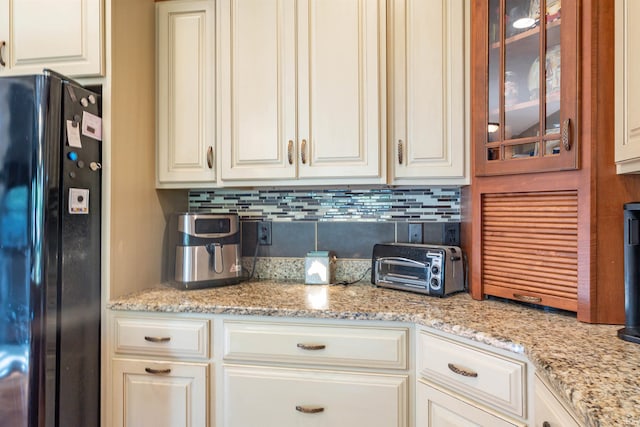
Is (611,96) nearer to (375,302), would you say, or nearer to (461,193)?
(461,193)

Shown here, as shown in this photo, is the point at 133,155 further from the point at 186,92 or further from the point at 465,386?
the point at 465,386

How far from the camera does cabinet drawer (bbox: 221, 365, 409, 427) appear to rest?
1.34 metres

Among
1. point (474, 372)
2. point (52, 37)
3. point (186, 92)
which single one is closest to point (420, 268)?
point (474, 372)

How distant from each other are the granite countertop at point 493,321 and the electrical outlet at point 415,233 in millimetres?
331

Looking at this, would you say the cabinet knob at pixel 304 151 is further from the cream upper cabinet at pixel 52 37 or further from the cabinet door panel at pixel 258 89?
the cream upper cabinet at pixel 52 37

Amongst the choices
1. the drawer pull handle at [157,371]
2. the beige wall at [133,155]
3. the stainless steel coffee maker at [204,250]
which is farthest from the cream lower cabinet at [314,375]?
the beige wall at [133,155]

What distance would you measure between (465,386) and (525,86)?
3.46ft

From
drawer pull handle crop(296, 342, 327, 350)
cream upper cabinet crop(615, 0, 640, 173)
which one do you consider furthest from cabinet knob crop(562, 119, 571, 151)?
drawer pull handle crop(296, 342, 327, 350)

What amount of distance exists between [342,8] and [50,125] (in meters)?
1.24

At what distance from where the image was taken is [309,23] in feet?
5.45

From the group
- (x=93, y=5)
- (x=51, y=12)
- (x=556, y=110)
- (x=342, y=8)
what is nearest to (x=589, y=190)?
(x=556, y=110)

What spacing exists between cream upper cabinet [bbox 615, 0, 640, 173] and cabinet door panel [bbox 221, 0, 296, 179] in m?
1.16

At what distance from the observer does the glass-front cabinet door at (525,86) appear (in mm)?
1195

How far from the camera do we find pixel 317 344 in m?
1.39
